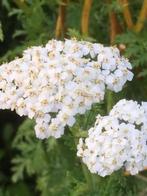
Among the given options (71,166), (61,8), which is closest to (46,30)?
(61,8)

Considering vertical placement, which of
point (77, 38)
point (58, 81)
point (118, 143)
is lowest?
point (118, 143)

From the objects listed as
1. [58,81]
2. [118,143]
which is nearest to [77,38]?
[58,81]

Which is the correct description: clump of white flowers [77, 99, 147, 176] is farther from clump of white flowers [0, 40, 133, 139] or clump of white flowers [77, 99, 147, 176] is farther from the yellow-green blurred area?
the yellow-green blurred area

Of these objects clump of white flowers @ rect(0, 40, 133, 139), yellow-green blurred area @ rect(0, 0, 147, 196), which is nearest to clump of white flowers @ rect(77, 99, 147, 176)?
clump of white flowers @ rect(0, 40, 133, 139)

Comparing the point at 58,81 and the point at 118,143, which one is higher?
the point at 58,81

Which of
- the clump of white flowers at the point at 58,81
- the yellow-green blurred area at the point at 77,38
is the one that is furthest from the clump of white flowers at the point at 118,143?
the yellow-green blurred area at the point at 77,38

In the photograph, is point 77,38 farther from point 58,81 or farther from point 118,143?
point 118,143
